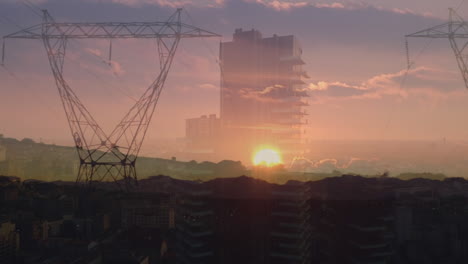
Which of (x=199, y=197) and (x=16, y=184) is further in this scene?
(x=16, y=184)

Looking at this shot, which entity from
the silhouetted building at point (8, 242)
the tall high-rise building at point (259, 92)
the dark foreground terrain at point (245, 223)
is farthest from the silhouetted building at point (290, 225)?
the tall high-rise building at point (259, 92)

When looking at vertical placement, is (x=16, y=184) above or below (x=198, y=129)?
below

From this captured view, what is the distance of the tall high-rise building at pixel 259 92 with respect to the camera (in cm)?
12250

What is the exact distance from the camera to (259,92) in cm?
12531

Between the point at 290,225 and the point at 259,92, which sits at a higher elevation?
the point at 259,92

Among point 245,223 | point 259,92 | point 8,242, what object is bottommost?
point 8,242

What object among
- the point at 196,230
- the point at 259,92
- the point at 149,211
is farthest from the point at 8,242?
the point at 259,92

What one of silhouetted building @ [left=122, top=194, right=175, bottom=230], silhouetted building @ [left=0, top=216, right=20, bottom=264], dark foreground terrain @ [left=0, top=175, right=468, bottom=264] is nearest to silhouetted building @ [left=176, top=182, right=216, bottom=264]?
dark foreground terrain @ [left=0, top=175, right=468, bottom=264]

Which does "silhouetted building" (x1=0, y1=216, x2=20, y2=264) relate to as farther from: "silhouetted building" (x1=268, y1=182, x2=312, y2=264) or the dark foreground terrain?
"silhouetted building" (x1=268, y1=182, x2=312, y2=264)

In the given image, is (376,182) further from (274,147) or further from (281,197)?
(274,147)

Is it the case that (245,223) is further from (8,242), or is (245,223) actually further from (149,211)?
(8,242)

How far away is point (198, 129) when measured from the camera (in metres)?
153

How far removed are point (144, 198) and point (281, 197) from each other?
4348 centimetres

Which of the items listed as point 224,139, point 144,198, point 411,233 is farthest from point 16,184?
point 411,233
